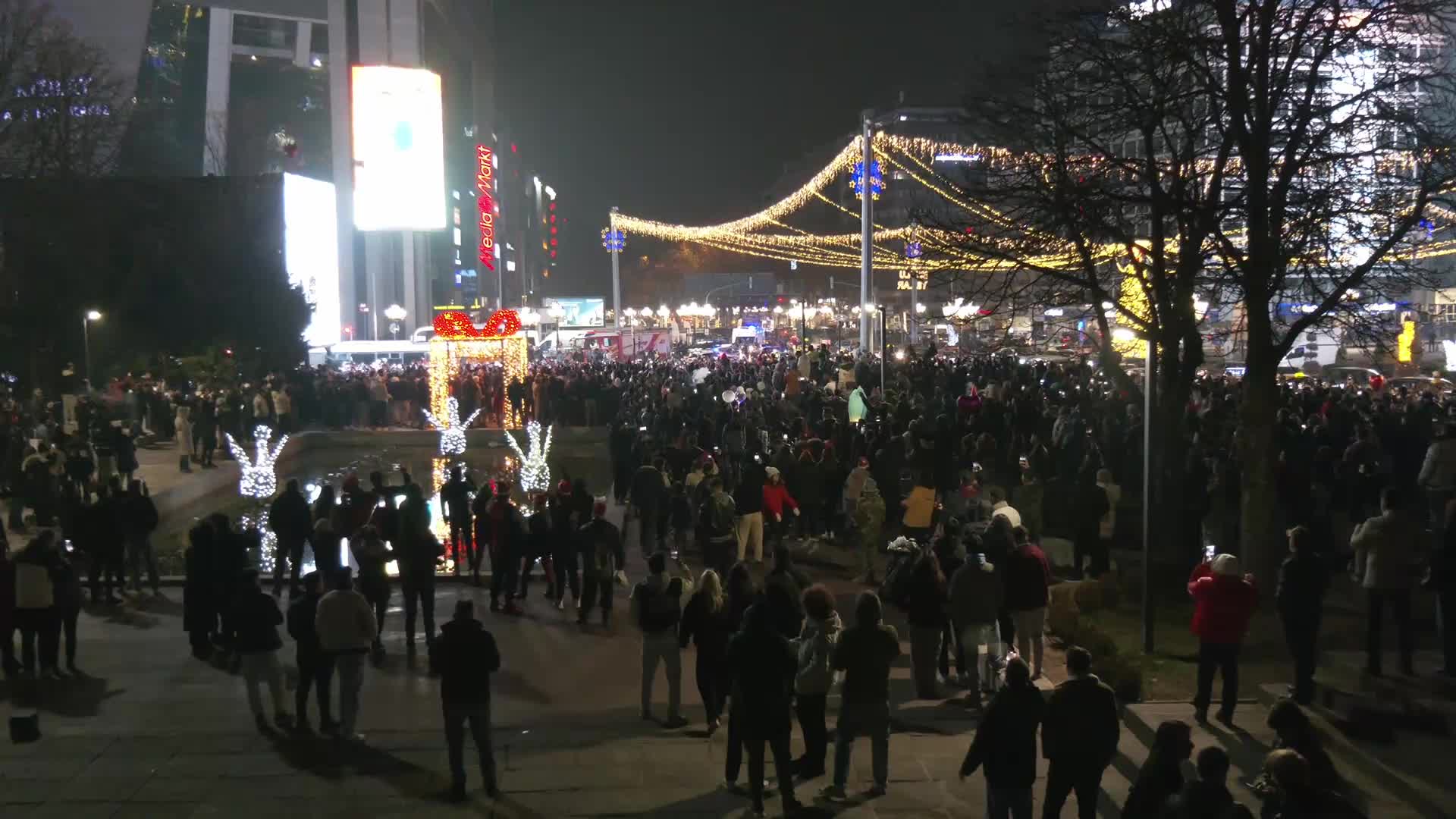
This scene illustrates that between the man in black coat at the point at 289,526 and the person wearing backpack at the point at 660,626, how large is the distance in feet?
17.5

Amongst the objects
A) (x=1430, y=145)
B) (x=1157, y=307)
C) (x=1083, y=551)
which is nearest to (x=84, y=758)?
(x=1083, y=551)

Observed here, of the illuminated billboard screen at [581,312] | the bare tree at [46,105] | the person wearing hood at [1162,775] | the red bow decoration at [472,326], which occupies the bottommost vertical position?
the person wearing hood at [1162,775]

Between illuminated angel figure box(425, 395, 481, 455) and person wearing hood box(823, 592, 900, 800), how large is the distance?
20.9 meters

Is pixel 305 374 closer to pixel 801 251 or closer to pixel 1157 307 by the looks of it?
pixel 1157 307

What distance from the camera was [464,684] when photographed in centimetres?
663

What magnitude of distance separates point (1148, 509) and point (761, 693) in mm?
4323

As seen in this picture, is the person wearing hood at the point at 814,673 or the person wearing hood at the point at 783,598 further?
the person wearing hood at the point at 783,598

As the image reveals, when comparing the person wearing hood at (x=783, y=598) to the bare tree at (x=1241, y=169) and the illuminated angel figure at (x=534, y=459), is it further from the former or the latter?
the illuminated angel figure at (x=534, y=459)

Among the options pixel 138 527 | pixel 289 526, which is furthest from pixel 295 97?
pixel 289 526

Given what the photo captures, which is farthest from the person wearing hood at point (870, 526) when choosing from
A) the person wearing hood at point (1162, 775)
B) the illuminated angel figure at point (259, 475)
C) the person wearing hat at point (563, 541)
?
the illuminated angel figure at point (259, 475)

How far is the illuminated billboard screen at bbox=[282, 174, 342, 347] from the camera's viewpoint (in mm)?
45156

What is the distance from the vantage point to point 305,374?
3094 cm

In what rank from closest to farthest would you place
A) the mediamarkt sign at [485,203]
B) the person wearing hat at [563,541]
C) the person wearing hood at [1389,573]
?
the person wearing hood at [1389,573] < the person wearing hat at [563,541] < the mediamarkt sign at [485,203]

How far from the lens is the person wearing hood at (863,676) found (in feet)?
21.4
